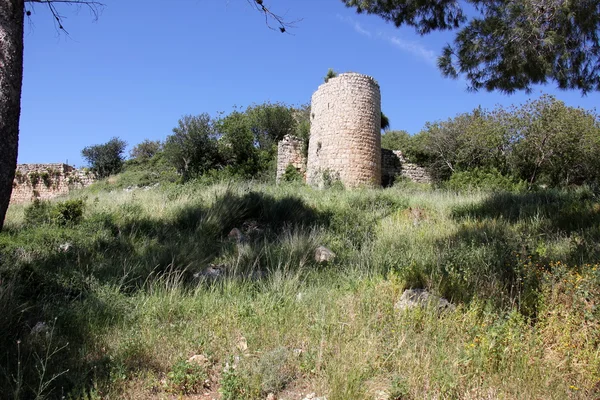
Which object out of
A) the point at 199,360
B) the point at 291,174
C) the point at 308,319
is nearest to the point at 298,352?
the point at 308,319

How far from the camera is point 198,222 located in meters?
7.43

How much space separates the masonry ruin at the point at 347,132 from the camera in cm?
1627

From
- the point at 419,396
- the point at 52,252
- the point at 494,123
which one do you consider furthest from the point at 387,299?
the point at 494,123

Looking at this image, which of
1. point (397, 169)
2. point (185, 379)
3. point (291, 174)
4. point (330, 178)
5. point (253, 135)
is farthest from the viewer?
point (253, 135)

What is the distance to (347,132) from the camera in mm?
16312

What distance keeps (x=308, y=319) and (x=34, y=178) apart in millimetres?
26192

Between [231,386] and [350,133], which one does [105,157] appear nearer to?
[350,133]

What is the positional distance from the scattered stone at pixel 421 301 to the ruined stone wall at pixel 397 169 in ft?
52.8

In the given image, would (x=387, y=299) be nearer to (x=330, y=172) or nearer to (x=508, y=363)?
(x=508, y=363)

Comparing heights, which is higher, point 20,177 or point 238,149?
point 238,149

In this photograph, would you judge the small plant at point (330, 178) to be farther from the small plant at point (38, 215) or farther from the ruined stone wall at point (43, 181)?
the ruined stone wall at point (43, 181)

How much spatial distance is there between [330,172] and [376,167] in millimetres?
2111

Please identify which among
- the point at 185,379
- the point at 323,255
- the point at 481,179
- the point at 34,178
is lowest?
the point at 185,379

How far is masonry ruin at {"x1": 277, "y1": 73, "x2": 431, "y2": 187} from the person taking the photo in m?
16.3
